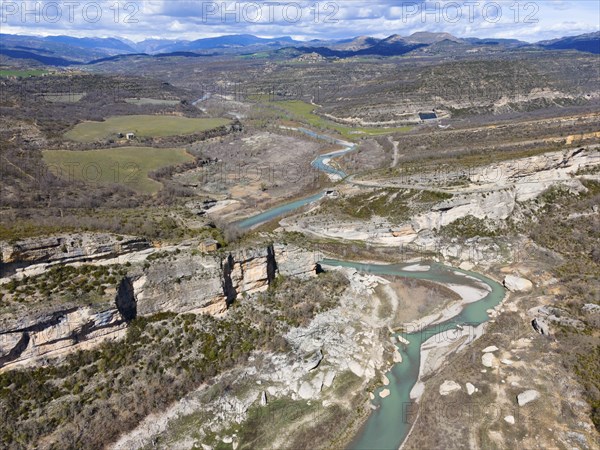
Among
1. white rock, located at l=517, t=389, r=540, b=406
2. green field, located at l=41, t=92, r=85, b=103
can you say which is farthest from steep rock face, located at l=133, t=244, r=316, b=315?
green field, located at l=41, t=92, r=85, b=103

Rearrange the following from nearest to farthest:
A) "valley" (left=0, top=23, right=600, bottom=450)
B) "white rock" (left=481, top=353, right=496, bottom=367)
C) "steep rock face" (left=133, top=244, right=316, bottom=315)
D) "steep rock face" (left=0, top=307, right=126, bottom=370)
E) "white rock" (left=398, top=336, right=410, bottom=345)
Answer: "steep rock face" (left=0, top=307, right=126, bottom=370), "valley" (left=0, top=23, right=600, bottom=450), "steep rock face" (left=133, top=244, right=316, bottom=315), "white rock" (left=481, top=353, right=496, bottom=367), "white rock" (left=398, top=336, right=410, bottom=345)

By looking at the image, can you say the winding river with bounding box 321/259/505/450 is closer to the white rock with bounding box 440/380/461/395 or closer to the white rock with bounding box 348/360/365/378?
the white rock with bounding box 348/360/365/378

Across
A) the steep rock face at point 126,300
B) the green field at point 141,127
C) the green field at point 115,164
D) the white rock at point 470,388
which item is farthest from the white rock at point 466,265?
the green field at point 141,127

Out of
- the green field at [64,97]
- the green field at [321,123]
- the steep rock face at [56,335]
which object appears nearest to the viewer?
the steep rock face at [56,335]

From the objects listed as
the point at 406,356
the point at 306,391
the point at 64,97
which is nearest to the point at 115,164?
A: the point at 306,391

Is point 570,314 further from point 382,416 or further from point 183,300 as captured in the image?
point 183,300

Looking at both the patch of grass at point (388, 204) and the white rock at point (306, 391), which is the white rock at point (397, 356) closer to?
the white rock at point (306, 391)
